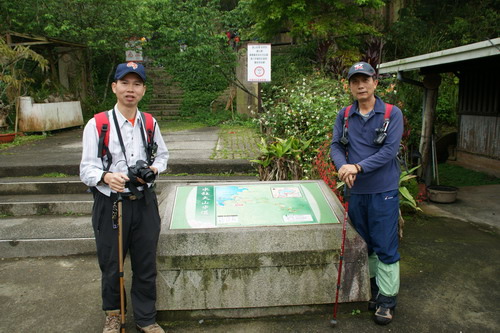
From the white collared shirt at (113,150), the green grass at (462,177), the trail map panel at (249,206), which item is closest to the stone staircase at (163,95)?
the green grass at (462,177)

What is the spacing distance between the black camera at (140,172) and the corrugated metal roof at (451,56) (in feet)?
14.1

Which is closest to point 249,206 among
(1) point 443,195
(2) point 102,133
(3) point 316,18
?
(2) point 102,133

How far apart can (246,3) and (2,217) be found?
11495 millimetres

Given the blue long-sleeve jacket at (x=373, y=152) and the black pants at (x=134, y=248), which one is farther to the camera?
the blue long-sleeve jacket at (x=373, y=152)

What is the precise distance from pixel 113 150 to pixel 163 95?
15.4 metres

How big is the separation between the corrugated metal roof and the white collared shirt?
4.23 meters

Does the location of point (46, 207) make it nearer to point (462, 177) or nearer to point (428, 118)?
point (428, 118)

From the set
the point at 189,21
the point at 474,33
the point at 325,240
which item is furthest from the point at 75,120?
the point at 474,33

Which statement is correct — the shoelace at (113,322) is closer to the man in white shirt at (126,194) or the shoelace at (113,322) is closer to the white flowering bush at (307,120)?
the man in white shirt at (126,194)

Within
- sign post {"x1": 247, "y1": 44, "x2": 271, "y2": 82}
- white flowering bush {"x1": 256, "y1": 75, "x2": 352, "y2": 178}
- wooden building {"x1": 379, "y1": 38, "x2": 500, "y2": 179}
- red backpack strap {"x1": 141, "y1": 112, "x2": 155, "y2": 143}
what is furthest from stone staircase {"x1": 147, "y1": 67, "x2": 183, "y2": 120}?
red backpack strap {"x1": 141, "y1": 112, "x2": 155, "y2": 143}

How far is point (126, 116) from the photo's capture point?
3004mm

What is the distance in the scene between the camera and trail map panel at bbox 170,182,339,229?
345cm

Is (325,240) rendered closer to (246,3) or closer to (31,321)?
(31,321)

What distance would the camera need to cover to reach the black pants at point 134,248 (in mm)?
2967
